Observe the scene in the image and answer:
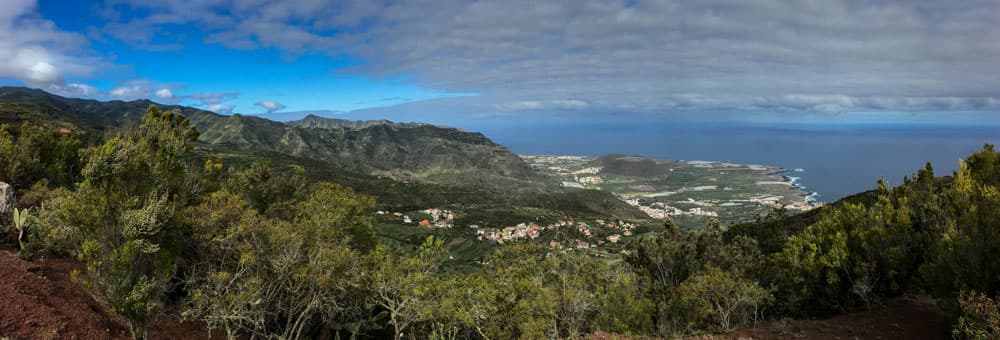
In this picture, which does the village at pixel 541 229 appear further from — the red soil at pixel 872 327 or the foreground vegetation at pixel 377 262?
the red soil at pixel 872 327

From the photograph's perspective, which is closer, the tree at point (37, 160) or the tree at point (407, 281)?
the tree at point (407, 281)

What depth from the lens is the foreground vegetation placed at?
514 inches

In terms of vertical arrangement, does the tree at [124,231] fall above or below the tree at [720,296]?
above

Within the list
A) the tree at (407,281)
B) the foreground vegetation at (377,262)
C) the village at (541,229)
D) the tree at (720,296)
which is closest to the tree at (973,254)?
the foreground vegetation at (377,262)

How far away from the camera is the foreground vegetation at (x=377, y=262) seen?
1305 cm

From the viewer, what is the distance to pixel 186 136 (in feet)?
80.2

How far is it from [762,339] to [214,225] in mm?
25029

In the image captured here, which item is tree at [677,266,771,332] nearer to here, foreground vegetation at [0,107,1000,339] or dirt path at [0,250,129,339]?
foreground vegetation at [0,107,1000,339]

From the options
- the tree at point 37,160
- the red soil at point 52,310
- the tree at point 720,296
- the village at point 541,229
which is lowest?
the village at point 541,229

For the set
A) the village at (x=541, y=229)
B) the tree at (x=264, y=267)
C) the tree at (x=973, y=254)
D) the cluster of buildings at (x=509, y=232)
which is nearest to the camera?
the tree at (x=264, y=267)

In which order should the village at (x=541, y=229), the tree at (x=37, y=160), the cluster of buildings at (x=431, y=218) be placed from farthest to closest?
the cluster of buildings at (x=431, y=218), the village at (x=541, y=229), the tree at (x=37, y=160)

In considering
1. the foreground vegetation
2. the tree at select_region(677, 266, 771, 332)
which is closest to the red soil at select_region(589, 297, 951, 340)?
the foreground vegetation

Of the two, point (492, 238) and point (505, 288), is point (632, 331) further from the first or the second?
point (492, 238)

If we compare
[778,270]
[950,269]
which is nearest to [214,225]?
[950,269]
